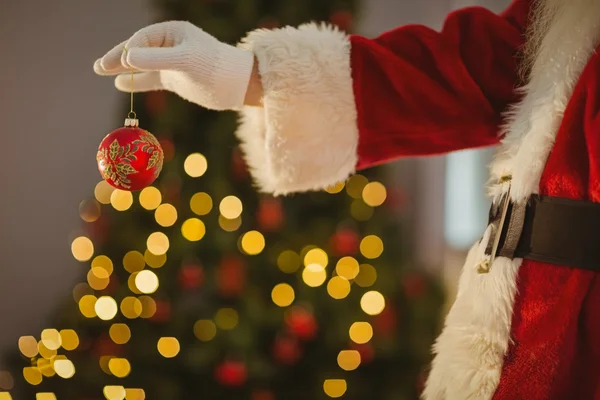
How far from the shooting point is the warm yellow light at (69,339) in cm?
202

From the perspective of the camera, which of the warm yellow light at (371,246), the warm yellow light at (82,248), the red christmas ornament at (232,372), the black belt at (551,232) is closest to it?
the black belt at (551,232)

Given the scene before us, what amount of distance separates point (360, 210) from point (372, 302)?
0.31 m

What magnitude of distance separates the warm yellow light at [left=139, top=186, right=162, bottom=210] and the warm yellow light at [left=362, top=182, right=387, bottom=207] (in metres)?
0.67

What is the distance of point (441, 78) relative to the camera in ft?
2.56

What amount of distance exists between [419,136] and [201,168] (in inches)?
46.3

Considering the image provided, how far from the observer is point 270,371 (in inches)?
73.5

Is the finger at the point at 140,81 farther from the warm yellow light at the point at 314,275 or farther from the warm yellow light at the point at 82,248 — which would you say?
the warm yellow light at the point at 82,248

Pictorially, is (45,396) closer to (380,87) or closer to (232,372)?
(232,372)

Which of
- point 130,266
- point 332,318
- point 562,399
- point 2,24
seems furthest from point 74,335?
point 562,399

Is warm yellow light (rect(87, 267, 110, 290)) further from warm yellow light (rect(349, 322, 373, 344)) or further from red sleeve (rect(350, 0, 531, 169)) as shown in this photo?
red sleeve (rect(350, 0, 531, 169))

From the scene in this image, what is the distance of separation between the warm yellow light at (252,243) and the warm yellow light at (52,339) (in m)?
0.77

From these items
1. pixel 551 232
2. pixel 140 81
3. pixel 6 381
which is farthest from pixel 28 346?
pixel 551 232

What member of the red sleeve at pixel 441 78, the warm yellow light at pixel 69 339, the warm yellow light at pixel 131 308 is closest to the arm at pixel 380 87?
the red sleeve at pixel 441 78

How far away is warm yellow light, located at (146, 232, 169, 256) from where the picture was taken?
188cm
